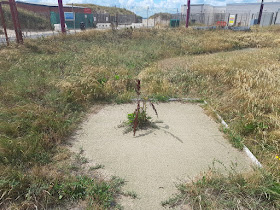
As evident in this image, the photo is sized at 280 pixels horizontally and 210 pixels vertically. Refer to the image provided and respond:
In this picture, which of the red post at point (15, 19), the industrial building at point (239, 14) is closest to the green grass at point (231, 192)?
the red post at point (15, 19)

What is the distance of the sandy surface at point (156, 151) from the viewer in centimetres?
281

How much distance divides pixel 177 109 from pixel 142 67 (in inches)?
142

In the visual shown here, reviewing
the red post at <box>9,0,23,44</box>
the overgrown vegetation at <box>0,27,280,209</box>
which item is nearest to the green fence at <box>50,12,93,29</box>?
the red post at <box>9,0,23,44</box>

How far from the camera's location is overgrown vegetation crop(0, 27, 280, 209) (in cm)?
255

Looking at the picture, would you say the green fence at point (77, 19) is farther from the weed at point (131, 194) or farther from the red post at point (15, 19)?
the weed at point (131, 194)

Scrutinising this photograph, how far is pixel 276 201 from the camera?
7.97 feet

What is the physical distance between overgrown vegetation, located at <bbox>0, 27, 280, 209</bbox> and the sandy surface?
1.02ft

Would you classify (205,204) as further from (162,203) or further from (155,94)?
(155,94)

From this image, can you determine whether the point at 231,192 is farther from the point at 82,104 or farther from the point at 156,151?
the point at 82,104

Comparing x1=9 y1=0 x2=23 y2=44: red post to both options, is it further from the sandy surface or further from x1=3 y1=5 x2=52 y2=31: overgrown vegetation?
x1=3 y1=5 x2=52 y2=31: overgrown vegetation

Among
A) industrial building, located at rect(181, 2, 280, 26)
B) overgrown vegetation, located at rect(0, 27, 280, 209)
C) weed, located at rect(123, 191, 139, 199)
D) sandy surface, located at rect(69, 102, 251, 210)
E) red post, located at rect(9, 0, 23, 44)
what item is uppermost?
industrial building, located at rect(181, 2, 280, 26)

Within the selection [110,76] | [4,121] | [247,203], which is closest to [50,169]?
[4,121]

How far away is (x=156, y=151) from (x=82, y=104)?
2.48 metres

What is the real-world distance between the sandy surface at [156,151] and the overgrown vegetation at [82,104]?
312 mm
